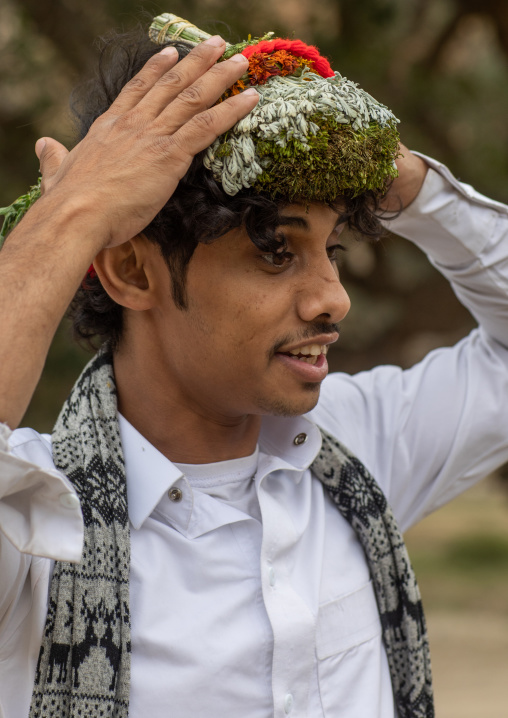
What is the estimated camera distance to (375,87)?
5.26 meters

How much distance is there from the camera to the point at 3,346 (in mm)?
1421

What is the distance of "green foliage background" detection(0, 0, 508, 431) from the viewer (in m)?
4.74

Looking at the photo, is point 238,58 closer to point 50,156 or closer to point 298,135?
point 298,135

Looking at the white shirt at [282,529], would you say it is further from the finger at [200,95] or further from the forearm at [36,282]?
the finger at [200,95]

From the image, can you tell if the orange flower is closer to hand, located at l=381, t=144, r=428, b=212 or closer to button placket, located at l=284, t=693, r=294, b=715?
hand, located at l=381, t=144, r=428, b=212

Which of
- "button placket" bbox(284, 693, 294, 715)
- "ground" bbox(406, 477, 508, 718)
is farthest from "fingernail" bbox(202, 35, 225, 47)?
"ground" bbox(406, 477, 508, 718)

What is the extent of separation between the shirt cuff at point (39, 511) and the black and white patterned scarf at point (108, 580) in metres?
0.18

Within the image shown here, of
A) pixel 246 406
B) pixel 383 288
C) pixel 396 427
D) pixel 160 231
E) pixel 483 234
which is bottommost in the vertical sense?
pixel 246 406

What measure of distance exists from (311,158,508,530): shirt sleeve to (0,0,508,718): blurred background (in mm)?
1481

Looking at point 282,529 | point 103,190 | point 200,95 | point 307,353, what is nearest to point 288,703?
point 282,529

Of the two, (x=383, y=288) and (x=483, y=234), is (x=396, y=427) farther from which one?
(x=383, y=288)

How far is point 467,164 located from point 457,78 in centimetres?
62

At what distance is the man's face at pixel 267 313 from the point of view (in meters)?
1.78

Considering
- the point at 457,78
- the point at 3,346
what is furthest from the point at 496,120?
the point at 3,346
